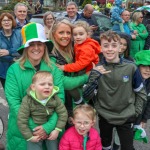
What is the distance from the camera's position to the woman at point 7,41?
4250 mm

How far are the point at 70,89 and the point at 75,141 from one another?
20.7 inches

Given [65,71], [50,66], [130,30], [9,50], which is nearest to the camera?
[50,66]

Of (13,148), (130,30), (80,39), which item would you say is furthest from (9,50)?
(130,30)

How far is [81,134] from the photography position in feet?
9.12

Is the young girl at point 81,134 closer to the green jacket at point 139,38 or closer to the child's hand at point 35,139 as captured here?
the child's hand at point 35,139

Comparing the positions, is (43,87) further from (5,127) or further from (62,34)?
(5,127)

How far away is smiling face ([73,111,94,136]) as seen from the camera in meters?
2.76

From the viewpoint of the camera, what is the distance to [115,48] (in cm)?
283

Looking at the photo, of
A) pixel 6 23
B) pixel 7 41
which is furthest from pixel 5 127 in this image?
pixel 6 23

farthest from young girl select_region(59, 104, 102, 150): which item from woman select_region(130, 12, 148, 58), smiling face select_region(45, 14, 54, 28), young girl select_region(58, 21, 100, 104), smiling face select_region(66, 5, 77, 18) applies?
woman select_region(130, 12, 148, 58)

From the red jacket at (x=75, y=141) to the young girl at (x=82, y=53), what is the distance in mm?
421

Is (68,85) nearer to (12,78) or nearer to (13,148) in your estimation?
(12,78)

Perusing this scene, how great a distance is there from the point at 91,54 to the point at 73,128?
0.83 m

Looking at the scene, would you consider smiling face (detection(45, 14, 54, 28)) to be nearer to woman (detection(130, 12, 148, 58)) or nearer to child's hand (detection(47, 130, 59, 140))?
woman (detection(130, 12, 148, 58))
